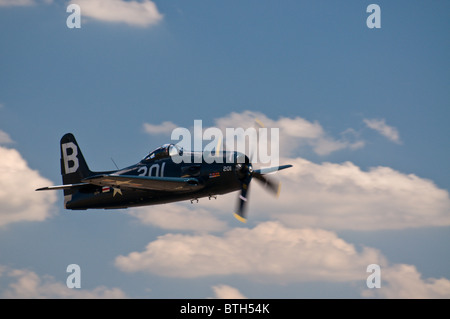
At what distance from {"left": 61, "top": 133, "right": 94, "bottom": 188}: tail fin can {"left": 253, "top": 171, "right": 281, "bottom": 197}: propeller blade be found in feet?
44.8

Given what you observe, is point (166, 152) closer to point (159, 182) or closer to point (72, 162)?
point (159, 182)

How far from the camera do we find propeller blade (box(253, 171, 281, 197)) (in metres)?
36.6

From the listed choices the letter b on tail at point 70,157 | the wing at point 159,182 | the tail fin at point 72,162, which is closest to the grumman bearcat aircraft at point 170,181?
the wing at point 159,182

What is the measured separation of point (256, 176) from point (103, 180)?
9458mm

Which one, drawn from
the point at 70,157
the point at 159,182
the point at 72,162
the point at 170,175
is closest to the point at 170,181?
the point at 159,182

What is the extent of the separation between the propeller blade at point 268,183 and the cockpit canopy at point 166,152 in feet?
16.7

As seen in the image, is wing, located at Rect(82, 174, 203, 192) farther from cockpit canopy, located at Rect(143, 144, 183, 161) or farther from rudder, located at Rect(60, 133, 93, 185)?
rudder, located at Rect(60, 133, 93, 185)

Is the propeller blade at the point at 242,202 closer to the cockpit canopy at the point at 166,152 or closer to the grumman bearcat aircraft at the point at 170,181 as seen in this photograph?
the grumman bearcat aircraft at the point at 170,181

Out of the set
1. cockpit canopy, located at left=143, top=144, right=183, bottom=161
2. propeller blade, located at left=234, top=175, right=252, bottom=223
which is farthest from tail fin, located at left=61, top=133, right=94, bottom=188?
propeller blade, located at left=234, top=175, right=252, bottom=223

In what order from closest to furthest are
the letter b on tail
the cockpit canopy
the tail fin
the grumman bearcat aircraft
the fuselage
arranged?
the grumman bearcat aircraft, the fuselage, the cockpit canopy, the tail fin, the letter b on tail

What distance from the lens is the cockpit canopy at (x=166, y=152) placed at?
37219 millimetres
